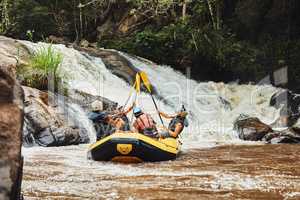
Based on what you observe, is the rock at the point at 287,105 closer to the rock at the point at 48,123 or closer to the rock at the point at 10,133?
the rock at the point at 48,123

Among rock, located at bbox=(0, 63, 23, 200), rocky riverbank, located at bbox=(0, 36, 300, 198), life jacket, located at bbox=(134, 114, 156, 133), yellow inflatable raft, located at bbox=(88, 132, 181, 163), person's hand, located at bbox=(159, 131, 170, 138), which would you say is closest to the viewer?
rock, located at bbox=(0, 63, 23, 200)

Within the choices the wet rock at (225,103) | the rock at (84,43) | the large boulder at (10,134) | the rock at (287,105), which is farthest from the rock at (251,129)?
the rock at (84,43)

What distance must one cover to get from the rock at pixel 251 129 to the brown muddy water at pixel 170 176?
2.32m

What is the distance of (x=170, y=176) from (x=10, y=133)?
259 cm

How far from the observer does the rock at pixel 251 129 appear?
9.77 metres

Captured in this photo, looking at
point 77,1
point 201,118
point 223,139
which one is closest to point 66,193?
point 223,139

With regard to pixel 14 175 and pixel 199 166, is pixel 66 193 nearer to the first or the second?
pixel 14 175

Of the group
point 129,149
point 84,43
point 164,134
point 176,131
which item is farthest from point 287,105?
point 84,43

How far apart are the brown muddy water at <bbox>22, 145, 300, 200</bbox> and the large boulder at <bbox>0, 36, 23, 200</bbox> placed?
105cm

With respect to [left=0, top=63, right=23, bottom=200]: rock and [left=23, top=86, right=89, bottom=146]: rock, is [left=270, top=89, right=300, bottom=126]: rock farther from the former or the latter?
[left=0, top=63, right=23, bottom=200]: rock

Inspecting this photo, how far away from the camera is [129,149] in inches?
246

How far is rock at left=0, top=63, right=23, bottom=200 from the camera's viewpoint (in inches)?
100

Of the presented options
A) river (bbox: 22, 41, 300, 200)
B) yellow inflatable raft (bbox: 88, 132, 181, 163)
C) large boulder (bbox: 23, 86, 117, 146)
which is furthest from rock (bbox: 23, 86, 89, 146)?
yellow inflatable raft (bbox: 88, 132, 181, 163)

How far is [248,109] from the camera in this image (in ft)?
43.2
